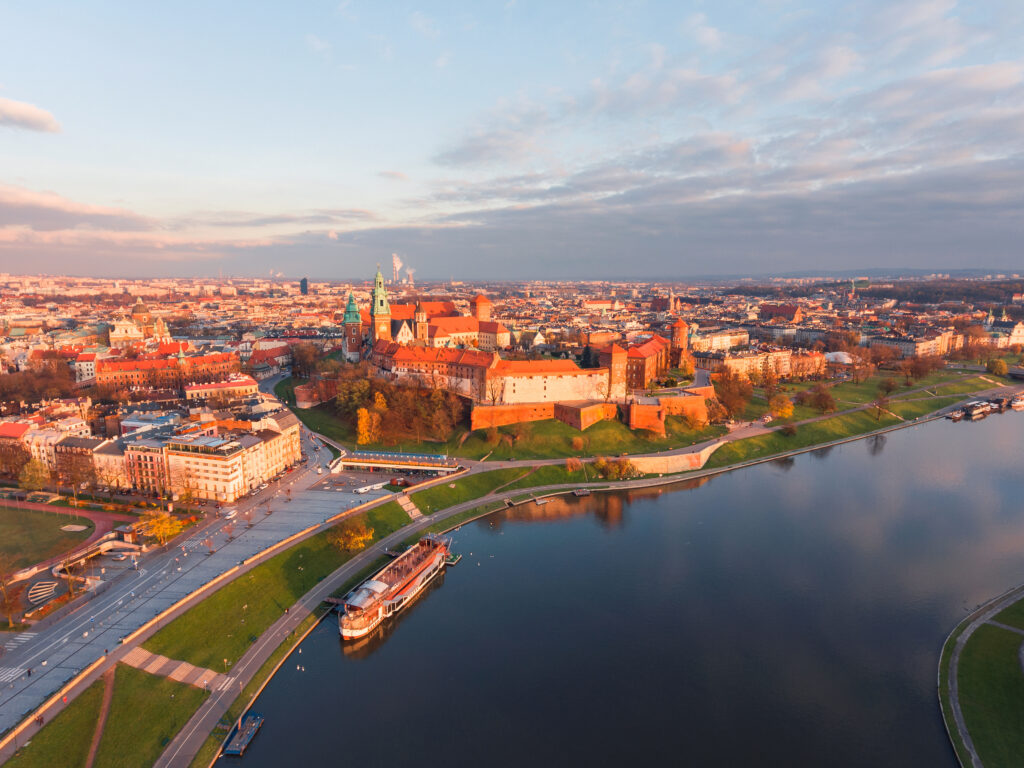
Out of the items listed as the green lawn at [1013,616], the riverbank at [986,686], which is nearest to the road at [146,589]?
the riverbank at [986,686]

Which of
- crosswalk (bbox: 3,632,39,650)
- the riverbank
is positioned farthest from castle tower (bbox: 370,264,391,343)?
the riverbank

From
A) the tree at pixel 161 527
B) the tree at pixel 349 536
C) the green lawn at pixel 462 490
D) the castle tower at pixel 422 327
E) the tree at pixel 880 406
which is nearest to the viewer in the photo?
the tree at pixel 161 527

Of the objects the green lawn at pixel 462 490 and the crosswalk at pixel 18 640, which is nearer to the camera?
the crosswalk at pixel 18 640

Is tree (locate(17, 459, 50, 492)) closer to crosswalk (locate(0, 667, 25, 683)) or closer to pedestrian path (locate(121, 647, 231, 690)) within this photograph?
crosswalk (locate(0, 667, 25, 683))

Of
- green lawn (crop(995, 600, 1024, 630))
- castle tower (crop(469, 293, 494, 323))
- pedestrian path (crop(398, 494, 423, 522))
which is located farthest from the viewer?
castle tower (crop(469, 293, 494, 323))

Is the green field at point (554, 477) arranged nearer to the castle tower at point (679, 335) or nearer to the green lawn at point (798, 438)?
the green lawn at point (798, 438)

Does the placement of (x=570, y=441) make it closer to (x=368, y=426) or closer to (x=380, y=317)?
(x=368, y=426)

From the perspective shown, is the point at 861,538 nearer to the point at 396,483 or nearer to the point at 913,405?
the point at 396,483
